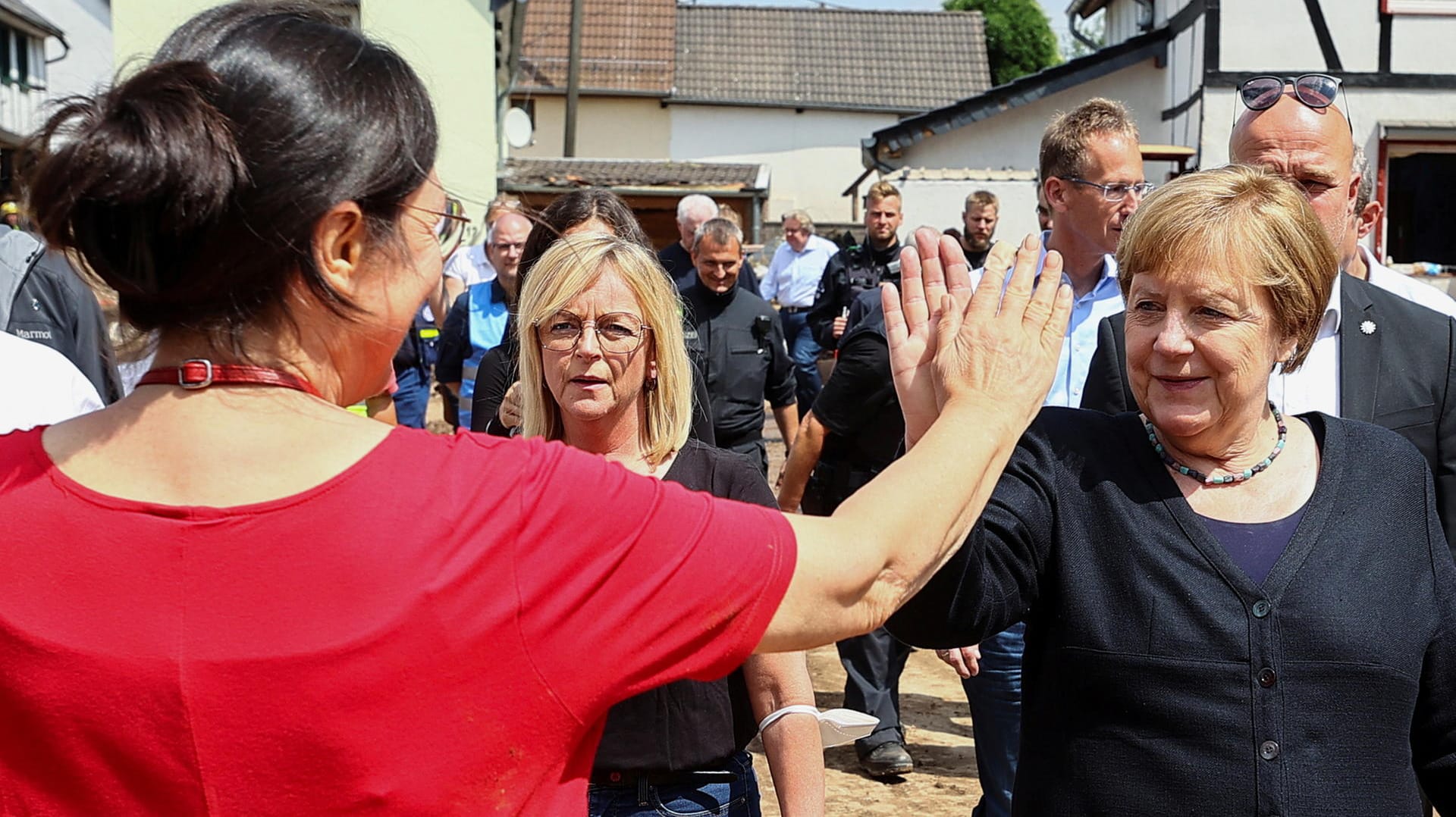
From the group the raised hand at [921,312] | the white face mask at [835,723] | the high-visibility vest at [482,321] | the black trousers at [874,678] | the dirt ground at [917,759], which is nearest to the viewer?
the raised hand at [921,312]

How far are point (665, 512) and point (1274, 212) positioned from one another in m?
1.51

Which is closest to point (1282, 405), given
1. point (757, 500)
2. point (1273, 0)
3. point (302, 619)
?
point (757, 500)

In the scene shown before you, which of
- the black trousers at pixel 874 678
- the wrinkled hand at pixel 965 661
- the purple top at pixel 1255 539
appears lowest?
the black trousers at pixel 874 678

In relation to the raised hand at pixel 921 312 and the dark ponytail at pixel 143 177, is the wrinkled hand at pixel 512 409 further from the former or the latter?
the dark ponytail at pixel 143 177

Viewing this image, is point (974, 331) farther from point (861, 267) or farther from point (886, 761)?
point (861, 267)

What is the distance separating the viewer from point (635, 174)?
29906mm

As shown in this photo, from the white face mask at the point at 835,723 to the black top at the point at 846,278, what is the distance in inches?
306

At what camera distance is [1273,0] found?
50.6ft

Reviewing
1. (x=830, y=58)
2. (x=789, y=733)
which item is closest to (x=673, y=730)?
(x=789, y=733)

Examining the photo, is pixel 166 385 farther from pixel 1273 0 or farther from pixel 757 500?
pixel 1273 0

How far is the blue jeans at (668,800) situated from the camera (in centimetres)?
274

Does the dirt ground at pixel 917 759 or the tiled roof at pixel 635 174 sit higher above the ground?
the tiled roof at pixel 635 174

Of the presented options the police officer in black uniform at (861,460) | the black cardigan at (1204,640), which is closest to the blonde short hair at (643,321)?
the black cardigan at (1204,640)

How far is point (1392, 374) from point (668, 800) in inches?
73.1
